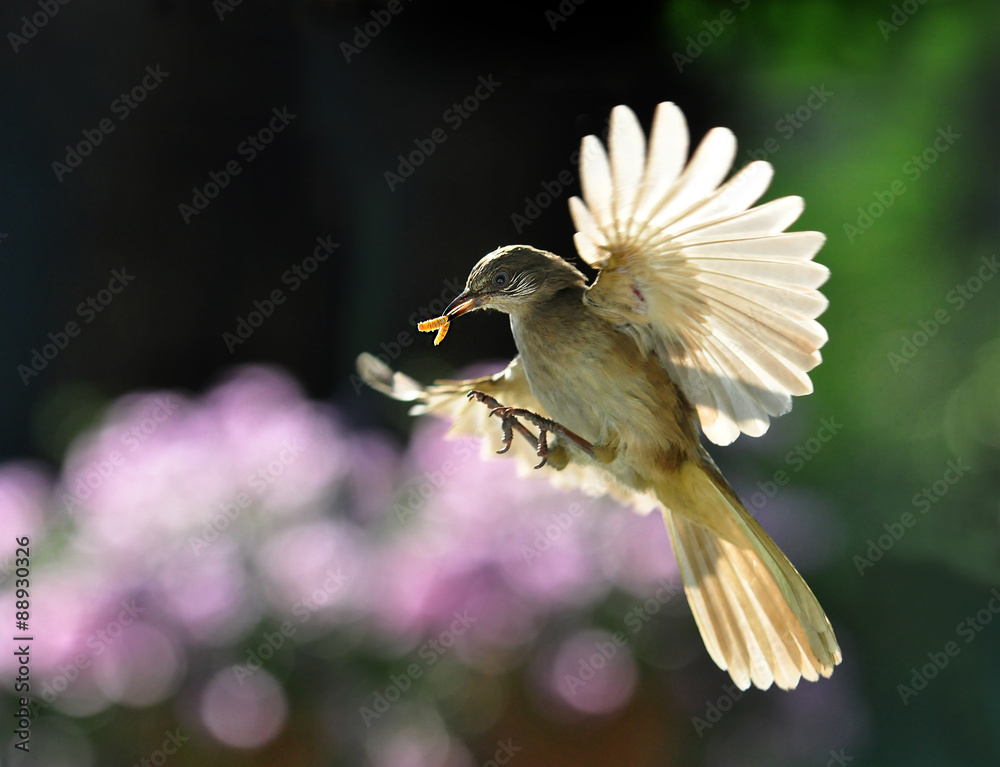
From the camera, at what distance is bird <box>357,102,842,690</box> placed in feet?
1.28

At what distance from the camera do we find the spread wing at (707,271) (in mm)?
376

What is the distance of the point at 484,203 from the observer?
142 cm

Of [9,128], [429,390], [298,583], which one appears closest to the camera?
[429,390]

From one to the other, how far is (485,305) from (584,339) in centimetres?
7

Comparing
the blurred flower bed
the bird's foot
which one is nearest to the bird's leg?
the bird's foot

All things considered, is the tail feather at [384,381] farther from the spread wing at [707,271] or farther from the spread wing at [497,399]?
the spread wing at [707,271]

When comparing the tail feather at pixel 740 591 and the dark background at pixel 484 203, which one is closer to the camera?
the tail feather at pixel 740 591

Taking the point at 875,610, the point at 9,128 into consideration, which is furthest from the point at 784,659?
the point at 9,128

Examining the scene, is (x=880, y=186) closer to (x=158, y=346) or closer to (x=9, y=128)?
(x=158, y=346)

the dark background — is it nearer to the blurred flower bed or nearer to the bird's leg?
the blurred flower bed

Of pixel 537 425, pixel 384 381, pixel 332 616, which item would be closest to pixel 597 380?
pixel 537 425

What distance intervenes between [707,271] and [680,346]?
5 centimetres

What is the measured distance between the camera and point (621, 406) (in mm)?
490

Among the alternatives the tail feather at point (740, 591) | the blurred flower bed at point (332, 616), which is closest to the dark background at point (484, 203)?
the blurred flower bed at point (332, 616)
